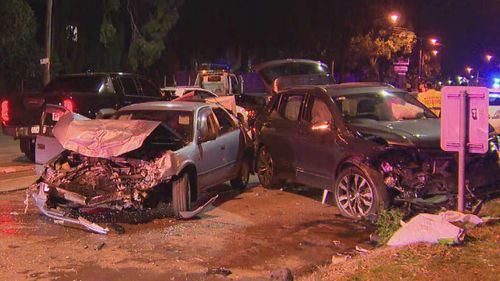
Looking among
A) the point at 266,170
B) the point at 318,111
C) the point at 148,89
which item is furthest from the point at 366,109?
the point at 148,89

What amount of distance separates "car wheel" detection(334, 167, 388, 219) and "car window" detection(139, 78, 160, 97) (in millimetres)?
7849

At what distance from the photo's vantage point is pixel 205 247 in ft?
22.4

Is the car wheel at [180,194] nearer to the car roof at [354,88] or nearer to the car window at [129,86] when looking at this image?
the car roof at [354,88]

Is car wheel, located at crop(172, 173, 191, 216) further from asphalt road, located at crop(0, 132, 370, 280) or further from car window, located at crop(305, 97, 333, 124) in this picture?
car window, located at crop(305, 97, 333, 124)

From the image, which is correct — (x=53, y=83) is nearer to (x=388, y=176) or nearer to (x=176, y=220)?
(x=176, y=220)

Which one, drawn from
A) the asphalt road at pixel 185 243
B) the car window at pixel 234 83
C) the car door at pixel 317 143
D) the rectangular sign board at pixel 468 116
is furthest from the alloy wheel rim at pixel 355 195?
the car window at pixel 234 83

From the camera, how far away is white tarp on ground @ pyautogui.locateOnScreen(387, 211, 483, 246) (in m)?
5.85

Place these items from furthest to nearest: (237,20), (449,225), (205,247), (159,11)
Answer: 1. (237,20)
2. (159,11)
3. (205,247)
4. (449,225)

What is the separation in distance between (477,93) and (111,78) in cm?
950

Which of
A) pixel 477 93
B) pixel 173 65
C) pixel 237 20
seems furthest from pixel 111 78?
pixel 237 20

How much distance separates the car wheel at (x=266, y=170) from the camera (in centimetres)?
1005

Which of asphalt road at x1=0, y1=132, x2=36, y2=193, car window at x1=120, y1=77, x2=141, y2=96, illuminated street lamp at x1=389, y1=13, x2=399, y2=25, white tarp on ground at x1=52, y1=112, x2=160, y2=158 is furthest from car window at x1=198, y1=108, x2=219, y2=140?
illuminated street lamp at x1=389, y1=13, x2=399, y2=25

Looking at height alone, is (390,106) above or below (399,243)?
above

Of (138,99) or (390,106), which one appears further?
(138,99)
